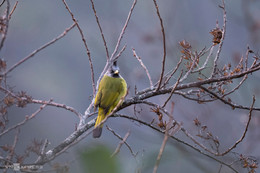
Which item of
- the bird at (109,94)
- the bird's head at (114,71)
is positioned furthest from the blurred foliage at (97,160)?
the bird's head at (114,71)

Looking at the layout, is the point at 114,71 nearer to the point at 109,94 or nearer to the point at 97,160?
the point at 109,94

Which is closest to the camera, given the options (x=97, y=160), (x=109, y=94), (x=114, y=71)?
(x=97, y=160)

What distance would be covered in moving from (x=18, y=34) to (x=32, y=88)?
504cm

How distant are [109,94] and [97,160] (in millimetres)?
3564

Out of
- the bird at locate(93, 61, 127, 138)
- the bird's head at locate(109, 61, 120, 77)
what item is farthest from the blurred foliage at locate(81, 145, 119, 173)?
the bird's head at locate(109, 61, 120, 77)

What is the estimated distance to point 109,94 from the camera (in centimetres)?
491

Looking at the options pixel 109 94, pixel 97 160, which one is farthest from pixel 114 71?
pixel 97 160

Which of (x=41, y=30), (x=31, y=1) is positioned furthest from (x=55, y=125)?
(x=31, y=1)

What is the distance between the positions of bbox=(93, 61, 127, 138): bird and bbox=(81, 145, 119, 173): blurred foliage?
272 cm

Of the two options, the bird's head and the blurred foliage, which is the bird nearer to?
the bird's head

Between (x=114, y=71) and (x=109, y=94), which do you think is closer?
(x=109, y=94)

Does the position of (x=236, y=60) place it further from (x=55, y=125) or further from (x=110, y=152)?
(x=55, y=125)

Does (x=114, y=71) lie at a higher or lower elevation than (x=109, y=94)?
higher

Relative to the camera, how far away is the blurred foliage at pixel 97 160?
1347 millimetres
